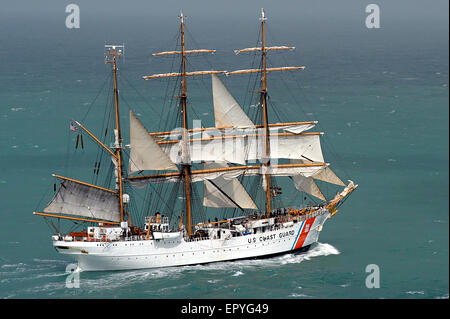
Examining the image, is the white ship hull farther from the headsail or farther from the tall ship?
the headsail

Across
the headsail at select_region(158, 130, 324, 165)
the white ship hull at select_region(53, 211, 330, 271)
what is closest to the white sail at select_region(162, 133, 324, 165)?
the headsail at select_region(158, 130, 324, 165)

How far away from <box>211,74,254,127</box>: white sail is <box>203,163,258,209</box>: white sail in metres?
6.51

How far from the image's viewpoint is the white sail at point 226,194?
105000mm

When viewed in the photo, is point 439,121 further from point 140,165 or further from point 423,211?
point 140,165

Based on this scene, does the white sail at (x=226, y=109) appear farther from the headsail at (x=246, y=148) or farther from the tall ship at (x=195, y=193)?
the headsail at (x=246, y=148)

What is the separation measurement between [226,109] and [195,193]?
34.3 feet

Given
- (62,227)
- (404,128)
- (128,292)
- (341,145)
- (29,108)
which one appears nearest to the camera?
(128,292)

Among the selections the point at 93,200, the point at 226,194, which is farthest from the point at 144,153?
the point at 226,194

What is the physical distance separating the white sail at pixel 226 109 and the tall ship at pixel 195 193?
113mm

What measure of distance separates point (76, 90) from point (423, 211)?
287ft

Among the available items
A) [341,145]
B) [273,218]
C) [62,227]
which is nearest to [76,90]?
[341,145]

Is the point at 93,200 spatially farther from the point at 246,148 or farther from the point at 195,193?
the point at 246,148

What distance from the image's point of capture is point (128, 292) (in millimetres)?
91625

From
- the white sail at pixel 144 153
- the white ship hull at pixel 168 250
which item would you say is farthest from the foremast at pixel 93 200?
the white ship hull at pixel 168 250
